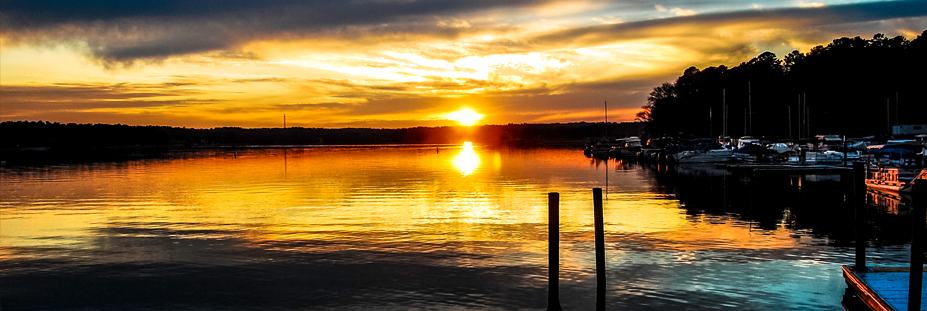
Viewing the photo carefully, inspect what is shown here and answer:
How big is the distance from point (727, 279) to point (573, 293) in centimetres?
399

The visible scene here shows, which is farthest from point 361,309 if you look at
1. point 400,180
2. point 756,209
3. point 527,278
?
point 400,180

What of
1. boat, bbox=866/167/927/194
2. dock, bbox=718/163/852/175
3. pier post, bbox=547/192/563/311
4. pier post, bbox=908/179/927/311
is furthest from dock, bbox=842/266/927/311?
dock, bbox=718/163/852/175

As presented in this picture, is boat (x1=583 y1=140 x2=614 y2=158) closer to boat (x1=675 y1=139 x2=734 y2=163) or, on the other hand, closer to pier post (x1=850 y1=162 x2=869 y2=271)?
boat (x1=675 y1=139 x2=734 y2=163)

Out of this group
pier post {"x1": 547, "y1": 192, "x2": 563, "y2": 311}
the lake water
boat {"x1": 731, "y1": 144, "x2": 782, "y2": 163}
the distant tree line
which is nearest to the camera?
pier post {"x1": 547, "y1": 192, "x2": 563, "y2": 311}

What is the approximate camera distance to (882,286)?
13445mm

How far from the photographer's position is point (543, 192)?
42.8m

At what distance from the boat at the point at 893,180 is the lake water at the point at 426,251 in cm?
278

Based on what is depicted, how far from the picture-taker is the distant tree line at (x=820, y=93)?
10969 centimetres

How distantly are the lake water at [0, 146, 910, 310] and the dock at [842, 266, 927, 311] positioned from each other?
936mm

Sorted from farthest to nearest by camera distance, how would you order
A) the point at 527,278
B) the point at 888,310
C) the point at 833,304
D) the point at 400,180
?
the point at 400,180 → the point at 527,278 → the point at 833,304 → the point at 888,310

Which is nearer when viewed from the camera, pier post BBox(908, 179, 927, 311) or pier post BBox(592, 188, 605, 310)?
pier post BBox(908, 179, 927, 311)

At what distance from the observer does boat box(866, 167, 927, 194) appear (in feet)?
119

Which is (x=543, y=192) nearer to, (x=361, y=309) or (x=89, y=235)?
(x=89, y=235)

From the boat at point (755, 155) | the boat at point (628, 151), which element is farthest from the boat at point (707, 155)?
the boat at point (628, 151)
